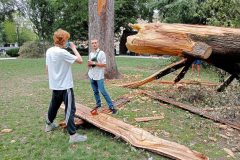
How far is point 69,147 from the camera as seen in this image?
5.01m

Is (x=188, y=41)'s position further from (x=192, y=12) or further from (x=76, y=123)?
(x=192, y=12)

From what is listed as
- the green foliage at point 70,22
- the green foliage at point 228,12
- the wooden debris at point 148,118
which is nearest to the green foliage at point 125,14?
the green foliage at point 70,22

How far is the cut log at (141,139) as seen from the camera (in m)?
4.56

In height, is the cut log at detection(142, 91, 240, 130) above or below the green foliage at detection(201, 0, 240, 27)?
below

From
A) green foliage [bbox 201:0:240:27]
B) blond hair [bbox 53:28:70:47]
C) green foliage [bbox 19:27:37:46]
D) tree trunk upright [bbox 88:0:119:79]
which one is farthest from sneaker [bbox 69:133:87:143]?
green foliage [bbox 19:27:37:46]

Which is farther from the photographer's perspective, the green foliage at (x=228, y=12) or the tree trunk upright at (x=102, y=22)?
the tree trunk upright at (x=102, y=22)

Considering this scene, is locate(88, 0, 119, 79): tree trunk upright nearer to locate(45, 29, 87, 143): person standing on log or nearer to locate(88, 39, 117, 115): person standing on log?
locate(88, 39, 117, 115): person standing on log

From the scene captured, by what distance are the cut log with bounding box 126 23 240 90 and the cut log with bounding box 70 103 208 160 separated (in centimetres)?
177

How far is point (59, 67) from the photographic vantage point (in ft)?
16.8

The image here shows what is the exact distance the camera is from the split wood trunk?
6.32 m

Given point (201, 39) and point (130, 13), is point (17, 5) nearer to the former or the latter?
point (130, 13)

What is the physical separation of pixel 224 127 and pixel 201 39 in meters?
1.67

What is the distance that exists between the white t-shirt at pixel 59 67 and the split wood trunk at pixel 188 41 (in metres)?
2.12

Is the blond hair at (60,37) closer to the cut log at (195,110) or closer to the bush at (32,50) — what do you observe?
the cut log at (195,110)
